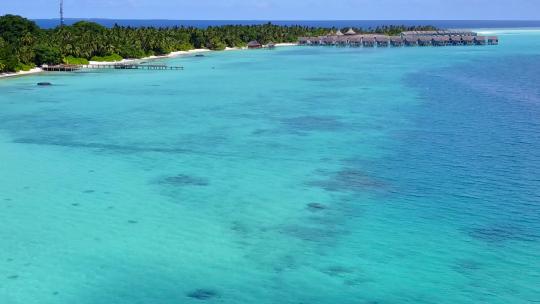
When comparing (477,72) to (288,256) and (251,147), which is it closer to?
(251,147)

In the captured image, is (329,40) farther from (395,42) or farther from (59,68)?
(59,68)

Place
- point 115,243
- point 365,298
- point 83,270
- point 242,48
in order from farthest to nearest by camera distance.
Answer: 1. point 242,48
2. point 115,243
3. point 83,270
4. point 365,298

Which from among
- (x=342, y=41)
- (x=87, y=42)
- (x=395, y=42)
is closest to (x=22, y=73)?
(x=87, y=42)

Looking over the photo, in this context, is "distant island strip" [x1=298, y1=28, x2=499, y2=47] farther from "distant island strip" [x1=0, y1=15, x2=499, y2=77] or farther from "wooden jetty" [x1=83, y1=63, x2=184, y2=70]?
"wooden jetty" [x1=83, y1=63, x2=184, y2=70]

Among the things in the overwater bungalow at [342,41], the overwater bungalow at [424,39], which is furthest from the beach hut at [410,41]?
the overwater bungalow at [342,41]

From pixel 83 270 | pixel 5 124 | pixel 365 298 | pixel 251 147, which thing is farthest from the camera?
pixel 5 124

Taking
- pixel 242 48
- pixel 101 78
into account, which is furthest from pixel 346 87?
pixel 242 48
